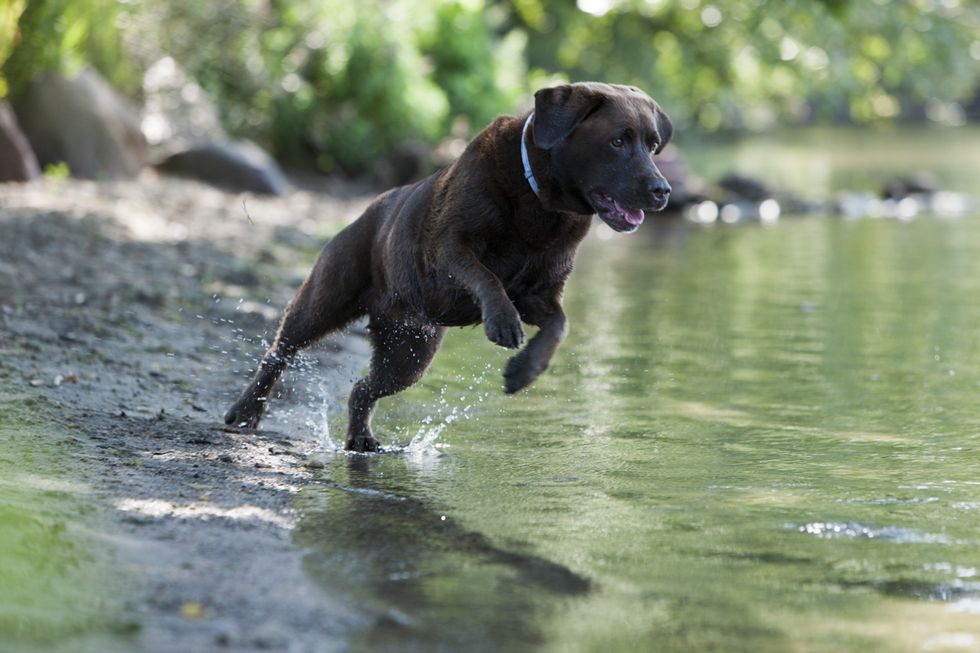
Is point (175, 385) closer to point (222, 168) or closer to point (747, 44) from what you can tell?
point (222, 168)

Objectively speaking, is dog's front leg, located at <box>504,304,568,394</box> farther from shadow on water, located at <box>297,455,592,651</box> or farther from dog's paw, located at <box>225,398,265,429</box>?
dog's paw, located at <box>225,398,265,429</box>

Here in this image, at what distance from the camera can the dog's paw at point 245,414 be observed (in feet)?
25.3

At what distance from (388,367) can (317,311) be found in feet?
1.57

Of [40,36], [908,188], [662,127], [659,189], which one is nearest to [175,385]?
[662,127]

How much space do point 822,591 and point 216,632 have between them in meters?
2.00

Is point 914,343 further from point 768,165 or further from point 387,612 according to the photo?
point 768,165

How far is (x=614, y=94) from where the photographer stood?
6.69 meters

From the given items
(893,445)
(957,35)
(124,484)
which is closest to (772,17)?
(957,35)

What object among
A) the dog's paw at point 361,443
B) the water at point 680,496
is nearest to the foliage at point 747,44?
the water at point 680,496

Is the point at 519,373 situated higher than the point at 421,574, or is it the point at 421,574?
the point at 519,373

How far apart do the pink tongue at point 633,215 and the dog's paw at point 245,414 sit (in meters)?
2.37

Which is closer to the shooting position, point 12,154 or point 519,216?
point 519,216

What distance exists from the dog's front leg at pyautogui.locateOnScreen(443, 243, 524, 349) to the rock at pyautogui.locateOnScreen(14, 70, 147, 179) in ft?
36.9

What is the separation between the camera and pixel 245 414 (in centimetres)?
772
